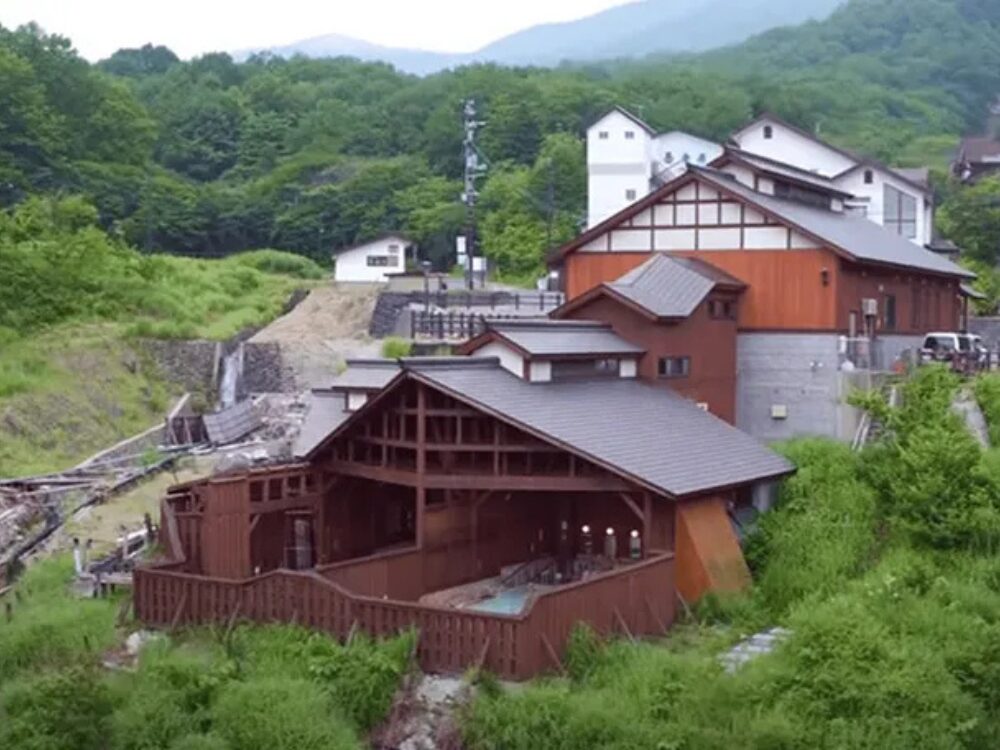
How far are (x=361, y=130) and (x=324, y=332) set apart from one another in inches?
1489

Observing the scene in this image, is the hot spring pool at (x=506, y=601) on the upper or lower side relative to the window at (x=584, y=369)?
lower

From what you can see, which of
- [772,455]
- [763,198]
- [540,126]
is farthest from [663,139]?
[772,455]

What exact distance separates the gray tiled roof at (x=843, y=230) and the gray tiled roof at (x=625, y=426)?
492 centimetres

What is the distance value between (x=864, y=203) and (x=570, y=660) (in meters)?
29.5

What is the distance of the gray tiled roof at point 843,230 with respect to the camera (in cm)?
2360

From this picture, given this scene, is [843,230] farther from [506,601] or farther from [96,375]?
[96,375]

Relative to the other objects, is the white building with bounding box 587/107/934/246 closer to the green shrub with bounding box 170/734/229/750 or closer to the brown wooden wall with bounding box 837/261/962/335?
the brown wooden wall with bounding box 837/261/962/335

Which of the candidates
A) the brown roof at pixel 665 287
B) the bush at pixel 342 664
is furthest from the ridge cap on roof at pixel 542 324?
the bush at pixel 342 664

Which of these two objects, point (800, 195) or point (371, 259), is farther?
point (371, 259)

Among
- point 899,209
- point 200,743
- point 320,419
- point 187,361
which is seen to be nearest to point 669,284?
point 320,419

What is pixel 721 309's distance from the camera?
2348 centimetres

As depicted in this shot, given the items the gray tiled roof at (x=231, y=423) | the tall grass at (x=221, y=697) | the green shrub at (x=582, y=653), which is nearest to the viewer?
the tall grass at (x=221, y=697)

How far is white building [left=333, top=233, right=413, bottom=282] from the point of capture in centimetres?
4684

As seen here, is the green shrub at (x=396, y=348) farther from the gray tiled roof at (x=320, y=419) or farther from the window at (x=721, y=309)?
the window at (x=721, y=309)
